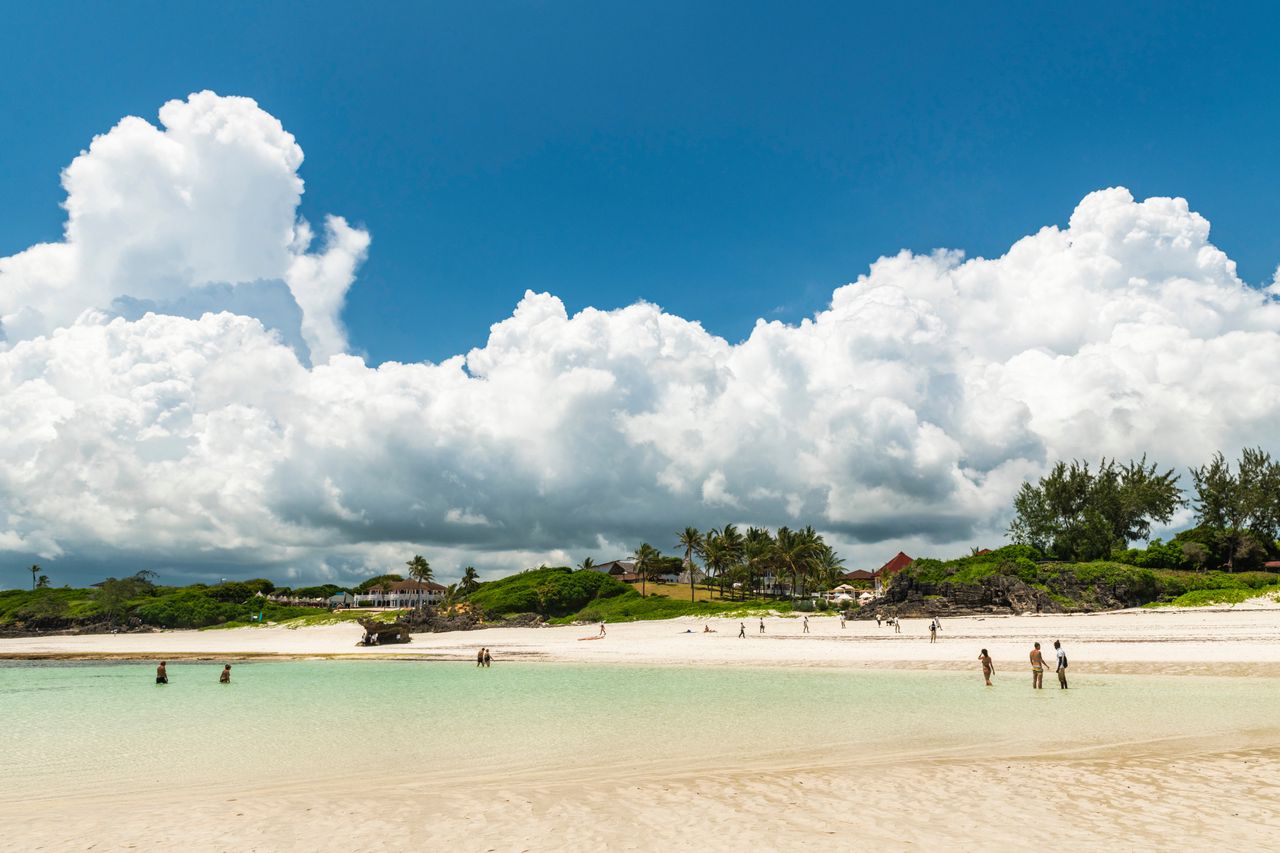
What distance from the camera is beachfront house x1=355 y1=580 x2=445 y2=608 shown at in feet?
527

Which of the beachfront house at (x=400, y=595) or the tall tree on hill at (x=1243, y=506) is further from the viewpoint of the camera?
the beachfront house at (x=400, y=595)

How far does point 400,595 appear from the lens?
162m

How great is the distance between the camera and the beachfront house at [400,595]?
161 meters

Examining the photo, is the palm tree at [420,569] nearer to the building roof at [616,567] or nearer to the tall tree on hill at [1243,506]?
the building roof at [616,567]

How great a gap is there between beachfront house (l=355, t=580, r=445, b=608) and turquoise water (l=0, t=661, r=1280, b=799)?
416 feet

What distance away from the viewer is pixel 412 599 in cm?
16425

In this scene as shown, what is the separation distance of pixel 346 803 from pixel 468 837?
12.2 feet

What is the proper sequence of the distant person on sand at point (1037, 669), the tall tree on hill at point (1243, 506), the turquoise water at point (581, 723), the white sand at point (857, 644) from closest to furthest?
1. the turquoise water at point (581, 723)
2. the distant person on sand at point (1037, 669)
3. the white sand at point (857, 644)
4. the tall tree on hill at point (1243, 506)

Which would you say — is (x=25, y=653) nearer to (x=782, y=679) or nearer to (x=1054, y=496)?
(x=782, y=679)

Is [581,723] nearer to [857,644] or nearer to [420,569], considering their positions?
[857,644]

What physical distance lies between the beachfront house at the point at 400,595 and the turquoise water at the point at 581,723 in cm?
12686

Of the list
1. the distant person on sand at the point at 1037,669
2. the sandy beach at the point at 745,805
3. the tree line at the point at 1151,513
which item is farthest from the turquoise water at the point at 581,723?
the tree line at the point at 1151,513

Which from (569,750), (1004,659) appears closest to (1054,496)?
(1004,659)

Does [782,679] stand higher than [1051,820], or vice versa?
[1051,820]
